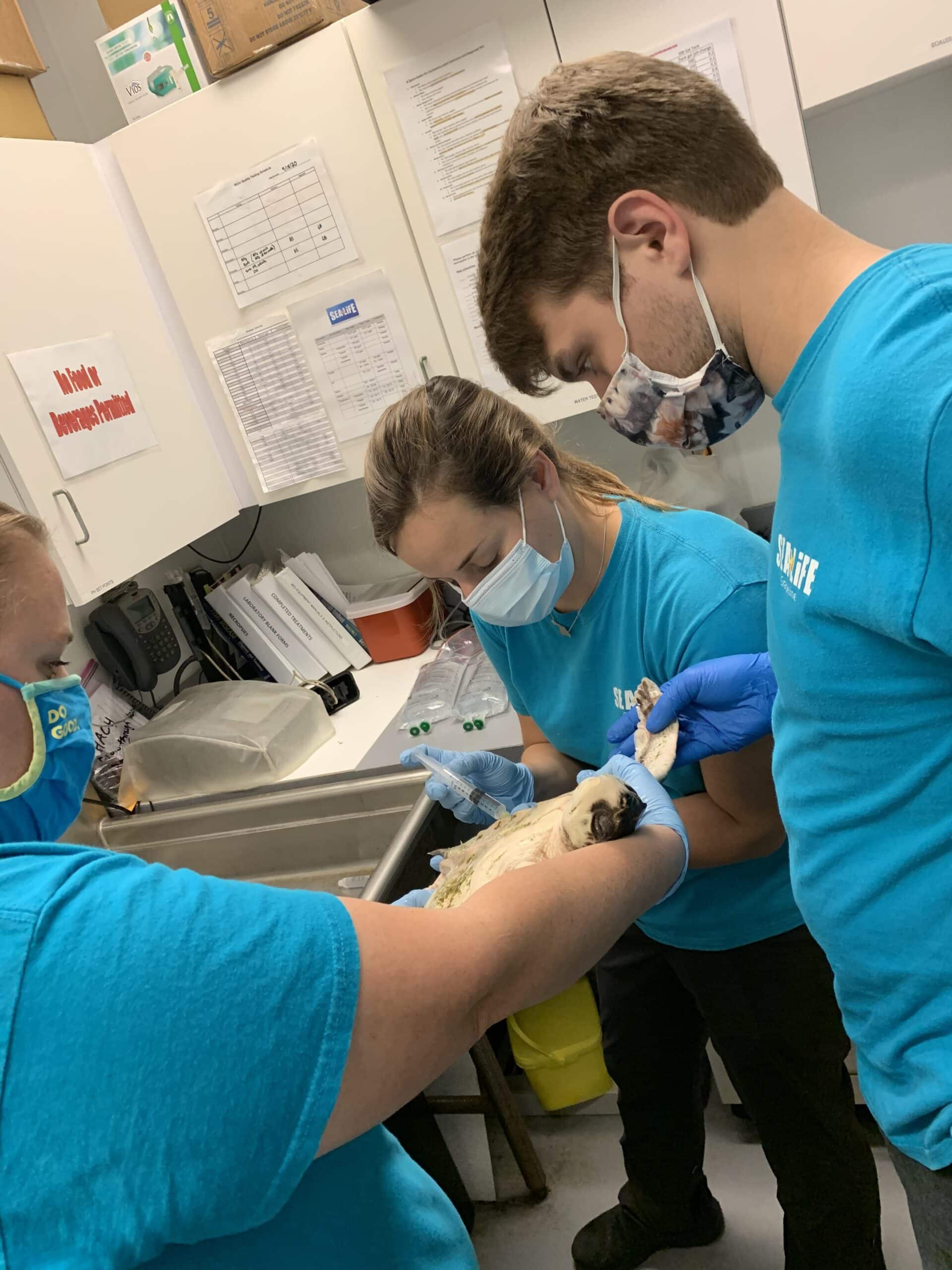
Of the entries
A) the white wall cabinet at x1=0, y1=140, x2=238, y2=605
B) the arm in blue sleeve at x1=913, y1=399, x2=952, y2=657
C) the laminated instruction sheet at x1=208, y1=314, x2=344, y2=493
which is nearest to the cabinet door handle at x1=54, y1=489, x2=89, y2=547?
the white wall cabinet at x1=0, y1=140, x2=238, y2=605

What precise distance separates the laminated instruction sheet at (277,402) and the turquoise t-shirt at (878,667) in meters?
1.71

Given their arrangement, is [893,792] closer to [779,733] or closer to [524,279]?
[779,733]

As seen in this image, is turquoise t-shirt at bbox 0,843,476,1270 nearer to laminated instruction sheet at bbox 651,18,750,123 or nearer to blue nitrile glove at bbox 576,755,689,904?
blue nitrile glove at bbox 576,755,689,904

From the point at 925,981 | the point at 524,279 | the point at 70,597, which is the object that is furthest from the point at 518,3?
the point at 925,981

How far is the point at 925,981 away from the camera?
0.71 metres

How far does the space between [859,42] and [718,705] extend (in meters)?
1.50

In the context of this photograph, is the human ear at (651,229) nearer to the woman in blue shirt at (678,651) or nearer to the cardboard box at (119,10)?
the woman in blue shirt at (678,651)

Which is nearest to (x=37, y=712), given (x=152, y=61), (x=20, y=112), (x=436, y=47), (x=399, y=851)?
(x=399, y=851)

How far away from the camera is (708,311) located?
0.73 metres

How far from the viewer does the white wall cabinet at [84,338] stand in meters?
1.81

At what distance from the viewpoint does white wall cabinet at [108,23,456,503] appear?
1.97 metres

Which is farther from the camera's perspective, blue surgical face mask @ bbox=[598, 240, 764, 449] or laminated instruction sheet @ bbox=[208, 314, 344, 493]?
laminated instruction sheet @ bbox=[208, 314, 344, 493]

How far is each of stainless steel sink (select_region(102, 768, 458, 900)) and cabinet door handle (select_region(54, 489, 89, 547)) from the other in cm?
65

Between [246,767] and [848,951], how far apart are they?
1496 mm
